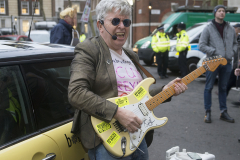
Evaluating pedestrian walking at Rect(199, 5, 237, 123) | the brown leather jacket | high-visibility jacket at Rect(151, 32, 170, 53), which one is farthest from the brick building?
the brown leather jacket

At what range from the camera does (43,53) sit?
78.2 inches

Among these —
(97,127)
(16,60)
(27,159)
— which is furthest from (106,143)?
(16,60)

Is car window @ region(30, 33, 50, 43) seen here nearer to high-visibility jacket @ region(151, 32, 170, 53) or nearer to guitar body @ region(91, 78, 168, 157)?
high-visibility jacket @ region(151, 32, 170, 53)

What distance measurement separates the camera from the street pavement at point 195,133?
12.0ft

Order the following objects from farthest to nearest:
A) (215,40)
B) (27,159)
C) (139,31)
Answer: (139,31) < (215,40) < (27,159)

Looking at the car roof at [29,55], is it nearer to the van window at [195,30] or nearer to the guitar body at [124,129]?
the guitar body at [124,129]

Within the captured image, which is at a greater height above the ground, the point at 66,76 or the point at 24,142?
the point at 66,76

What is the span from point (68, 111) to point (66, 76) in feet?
1.00

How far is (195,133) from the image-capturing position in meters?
4.28

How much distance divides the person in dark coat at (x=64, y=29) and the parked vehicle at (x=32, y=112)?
11.1ft

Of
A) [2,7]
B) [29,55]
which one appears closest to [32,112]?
[29,55]

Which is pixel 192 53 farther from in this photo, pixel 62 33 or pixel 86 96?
pixel 86 96

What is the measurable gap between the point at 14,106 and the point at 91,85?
52 cm

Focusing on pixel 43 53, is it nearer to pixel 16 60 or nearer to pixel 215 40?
pixel 16 60
